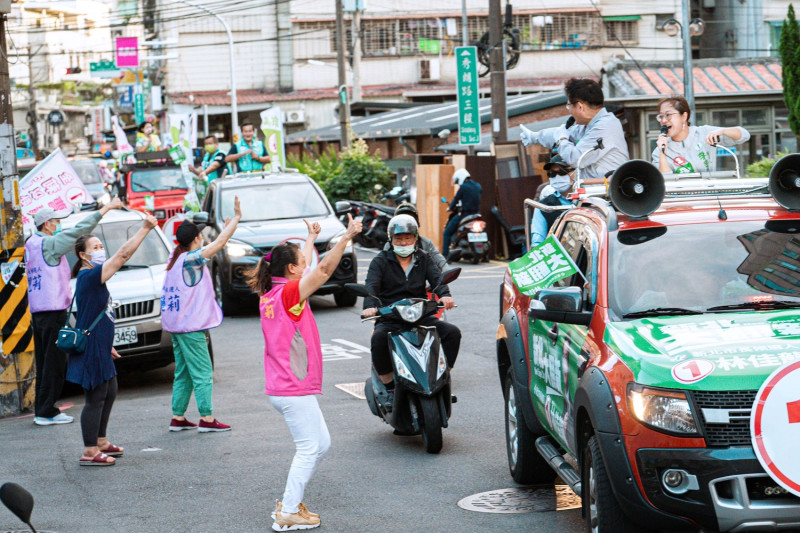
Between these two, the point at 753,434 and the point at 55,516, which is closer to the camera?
the point at 753,434

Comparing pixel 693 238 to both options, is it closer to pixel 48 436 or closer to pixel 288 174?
pixel 48 436

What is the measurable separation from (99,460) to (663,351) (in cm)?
507

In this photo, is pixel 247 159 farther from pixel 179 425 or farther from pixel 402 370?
pixel 402 370

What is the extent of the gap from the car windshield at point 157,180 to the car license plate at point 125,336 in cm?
2000

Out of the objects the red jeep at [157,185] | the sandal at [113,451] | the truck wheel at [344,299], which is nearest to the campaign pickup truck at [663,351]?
the sandal at [113,451]

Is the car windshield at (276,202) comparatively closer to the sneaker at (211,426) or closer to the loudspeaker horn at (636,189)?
the sneaker at (211,426)

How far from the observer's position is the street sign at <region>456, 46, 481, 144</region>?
2472 cm

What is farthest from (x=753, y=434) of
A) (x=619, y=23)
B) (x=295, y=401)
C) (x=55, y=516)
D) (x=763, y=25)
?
(x=619, y=23)

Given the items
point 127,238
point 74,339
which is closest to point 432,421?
point 74,339

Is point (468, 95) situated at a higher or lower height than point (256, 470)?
higher

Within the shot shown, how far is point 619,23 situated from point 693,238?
54792mm

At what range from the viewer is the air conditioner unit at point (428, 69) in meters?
56.8

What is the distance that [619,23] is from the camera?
58562 mm

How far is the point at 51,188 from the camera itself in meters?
11.6
